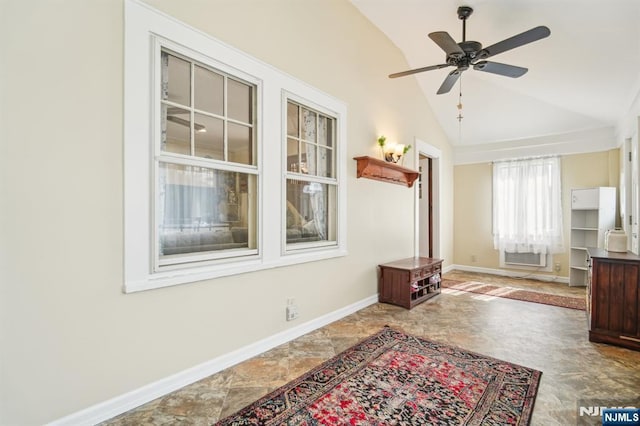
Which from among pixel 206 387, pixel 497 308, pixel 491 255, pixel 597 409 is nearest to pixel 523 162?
pixel 491 255

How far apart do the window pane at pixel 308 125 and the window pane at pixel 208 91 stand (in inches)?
38.5

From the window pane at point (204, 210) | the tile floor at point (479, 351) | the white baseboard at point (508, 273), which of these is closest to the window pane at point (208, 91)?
the window pane at point (204, 210)

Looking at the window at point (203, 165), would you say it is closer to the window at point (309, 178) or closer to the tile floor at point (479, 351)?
the window at point (309, 178)

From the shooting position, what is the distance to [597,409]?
1897 mm

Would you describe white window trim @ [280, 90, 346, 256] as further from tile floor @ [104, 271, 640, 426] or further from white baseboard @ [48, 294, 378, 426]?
tile floor @ [104, 271, 640, 426]

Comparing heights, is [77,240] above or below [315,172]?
below

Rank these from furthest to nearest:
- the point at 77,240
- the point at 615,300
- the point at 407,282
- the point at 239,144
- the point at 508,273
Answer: the point at 508,273 < the point at 407,282 < the point at 615,300 < the point at 239,144 < the point at 77,240

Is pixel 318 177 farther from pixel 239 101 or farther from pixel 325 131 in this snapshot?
pixel 239 101

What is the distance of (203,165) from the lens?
2.34 meters

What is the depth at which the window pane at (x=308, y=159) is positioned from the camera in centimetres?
329

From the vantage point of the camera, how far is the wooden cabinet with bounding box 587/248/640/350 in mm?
2768

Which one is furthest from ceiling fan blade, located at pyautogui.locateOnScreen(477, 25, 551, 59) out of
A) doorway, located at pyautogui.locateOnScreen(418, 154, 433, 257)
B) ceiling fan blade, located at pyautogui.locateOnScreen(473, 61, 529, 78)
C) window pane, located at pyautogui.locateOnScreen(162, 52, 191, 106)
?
doorway, located at pyautogui.locateOnScreen(418, 154, 433, 257)

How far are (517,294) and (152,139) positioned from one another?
5.21m

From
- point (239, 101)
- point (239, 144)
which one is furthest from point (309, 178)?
point (239, 101)
